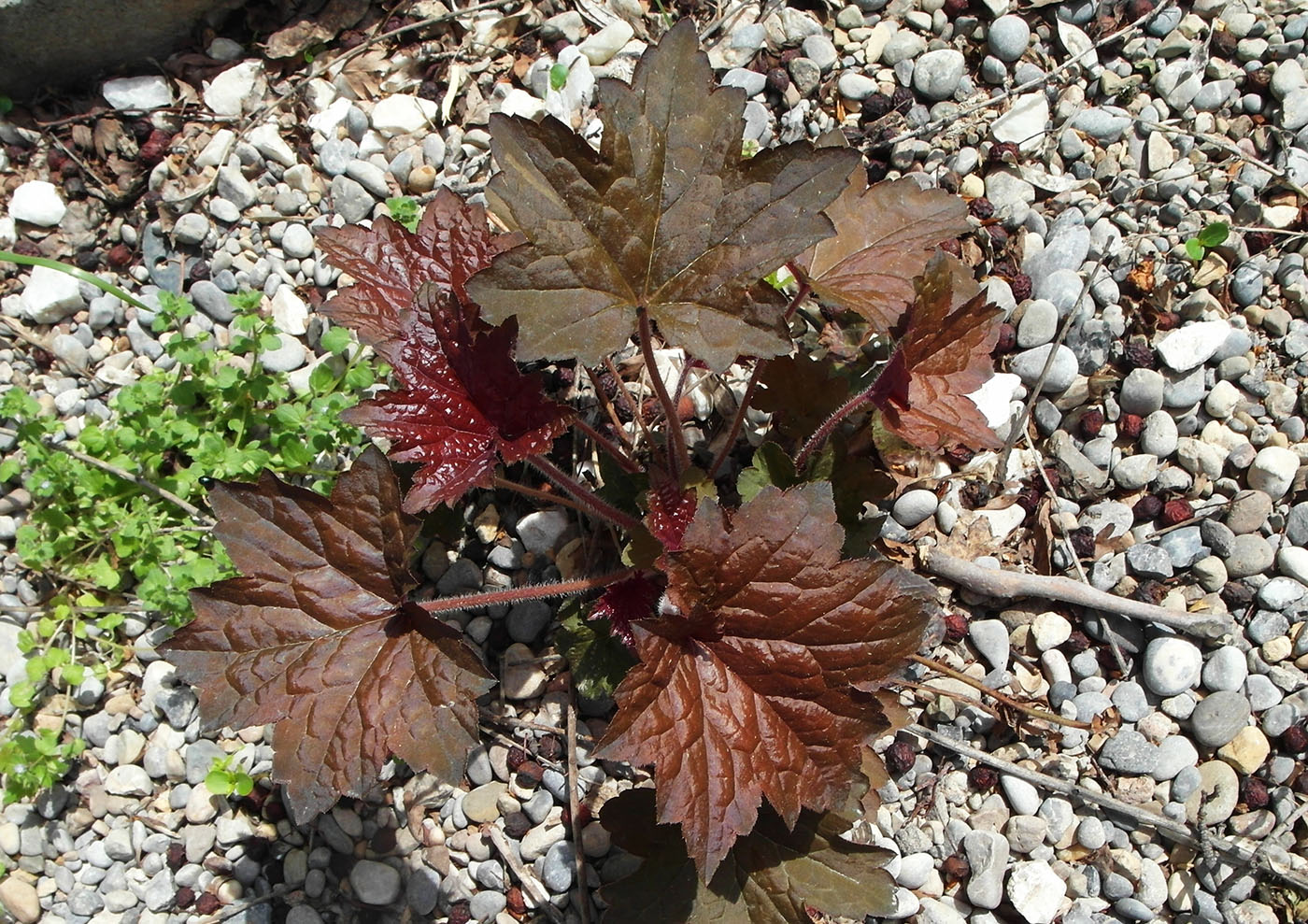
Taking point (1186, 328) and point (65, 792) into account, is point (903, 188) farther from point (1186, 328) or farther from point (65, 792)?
point (65, 792)

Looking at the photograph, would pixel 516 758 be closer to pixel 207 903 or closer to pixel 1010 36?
pixel 207 903

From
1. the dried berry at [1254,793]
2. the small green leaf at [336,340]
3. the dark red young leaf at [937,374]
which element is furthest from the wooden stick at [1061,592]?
the small green leaf at [336,340]

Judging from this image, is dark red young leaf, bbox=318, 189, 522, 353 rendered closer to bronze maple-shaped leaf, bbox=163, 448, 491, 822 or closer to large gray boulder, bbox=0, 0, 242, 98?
bronze maple-shaped leaf, bbox=163, 448, 491, 822

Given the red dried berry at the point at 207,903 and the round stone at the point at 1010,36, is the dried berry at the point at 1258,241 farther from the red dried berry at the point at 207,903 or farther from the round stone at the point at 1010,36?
the red dried berry at the point at 207,903

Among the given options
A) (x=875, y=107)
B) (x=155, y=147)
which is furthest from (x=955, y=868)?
(x=155, y=147)

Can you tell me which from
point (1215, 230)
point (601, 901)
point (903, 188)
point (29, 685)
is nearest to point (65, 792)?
point (29, 685)

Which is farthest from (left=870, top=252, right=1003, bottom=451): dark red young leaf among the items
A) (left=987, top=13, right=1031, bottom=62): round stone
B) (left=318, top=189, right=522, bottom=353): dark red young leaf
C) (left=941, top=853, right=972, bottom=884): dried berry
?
(left=987, top=13, right=1031, bottom=62): round stone
